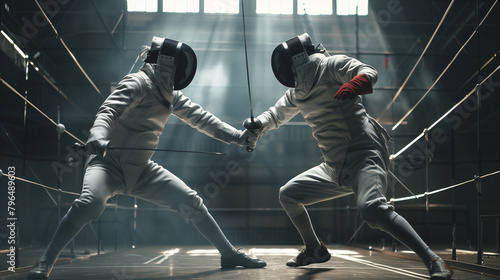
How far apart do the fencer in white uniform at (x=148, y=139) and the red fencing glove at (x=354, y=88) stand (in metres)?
0.62

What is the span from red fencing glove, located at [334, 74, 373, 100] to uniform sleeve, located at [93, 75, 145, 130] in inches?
33.8

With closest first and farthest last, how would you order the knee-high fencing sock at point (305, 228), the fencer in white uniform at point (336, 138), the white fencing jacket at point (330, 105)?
the fencer in white uniform at point (336, 138), the white fencing jacket at point (330, 105), the knee-high fencing sock at point (305, 228)

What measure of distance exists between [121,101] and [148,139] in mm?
237

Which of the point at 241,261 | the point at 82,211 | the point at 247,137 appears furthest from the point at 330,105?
the point at 82,211

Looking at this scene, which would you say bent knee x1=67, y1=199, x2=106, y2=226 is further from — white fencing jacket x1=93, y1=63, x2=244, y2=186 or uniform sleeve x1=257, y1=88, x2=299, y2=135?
uniform sleeve x1=257, y1=88, x2=299, y2=135

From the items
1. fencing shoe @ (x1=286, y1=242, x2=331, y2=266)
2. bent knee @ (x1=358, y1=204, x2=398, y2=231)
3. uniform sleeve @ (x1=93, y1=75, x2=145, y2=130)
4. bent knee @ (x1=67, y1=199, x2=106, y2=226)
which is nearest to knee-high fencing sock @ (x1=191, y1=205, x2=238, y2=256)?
fencing shoe @ (x1=286, y1=242, x2=331, y2=266)

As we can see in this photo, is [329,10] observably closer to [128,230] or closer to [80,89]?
[80,89]

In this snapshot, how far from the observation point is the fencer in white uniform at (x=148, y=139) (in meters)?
2.04

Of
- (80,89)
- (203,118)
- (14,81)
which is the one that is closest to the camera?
(203,118)

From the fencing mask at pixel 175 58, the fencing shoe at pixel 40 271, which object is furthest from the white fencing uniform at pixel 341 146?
the fencing shoe at pixel 40 271

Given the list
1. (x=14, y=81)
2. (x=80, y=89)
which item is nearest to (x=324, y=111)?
(x=14, y=81)

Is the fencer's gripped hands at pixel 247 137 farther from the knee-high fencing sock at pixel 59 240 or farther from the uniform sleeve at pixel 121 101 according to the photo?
the knee-high fencing sock at pixel 59 240

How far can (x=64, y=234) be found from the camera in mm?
1949

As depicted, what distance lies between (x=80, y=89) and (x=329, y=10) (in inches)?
156
